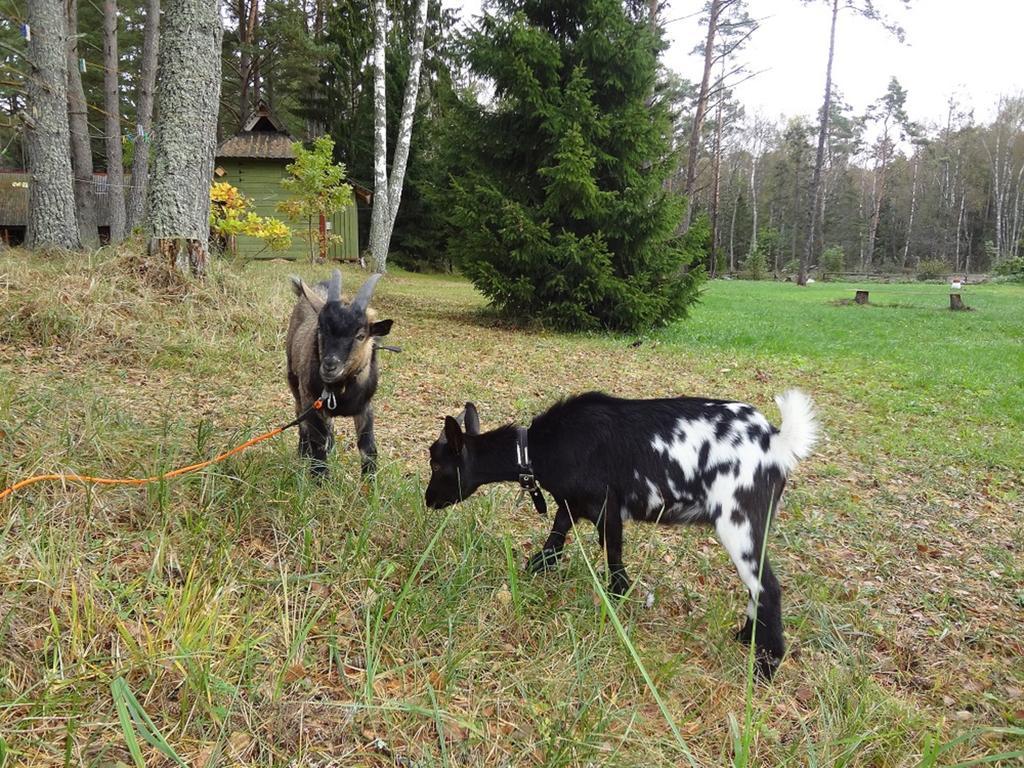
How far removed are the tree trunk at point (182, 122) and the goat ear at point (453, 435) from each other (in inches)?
237

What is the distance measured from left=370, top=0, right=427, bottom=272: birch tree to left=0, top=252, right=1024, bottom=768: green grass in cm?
1258

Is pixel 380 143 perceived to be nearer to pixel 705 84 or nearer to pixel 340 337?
pixel 705 84

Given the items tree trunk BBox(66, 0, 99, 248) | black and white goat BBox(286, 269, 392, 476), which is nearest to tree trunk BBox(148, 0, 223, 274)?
black and white goat BBox(286, 269, 392, 476)

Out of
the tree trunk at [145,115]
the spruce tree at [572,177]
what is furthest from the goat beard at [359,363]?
the tree trunk at [145,115]

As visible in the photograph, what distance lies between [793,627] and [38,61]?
1240 centimetres

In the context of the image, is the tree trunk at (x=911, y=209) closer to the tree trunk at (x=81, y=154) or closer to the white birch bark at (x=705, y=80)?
Answer: the white birch bark at (x=705, y=80)

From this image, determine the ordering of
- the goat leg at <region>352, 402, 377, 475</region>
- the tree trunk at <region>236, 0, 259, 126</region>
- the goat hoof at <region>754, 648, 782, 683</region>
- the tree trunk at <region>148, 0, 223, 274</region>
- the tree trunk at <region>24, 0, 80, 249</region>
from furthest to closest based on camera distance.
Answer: the tree trunk at <region>236, 0, 259, 126</region> < the tree trunk at <region>24, 0, 80, 249</region> < the tree trunk at <region>148, 0, 223, 274</region> < the goat leg at <region>352, 402, 377, 475</region> < the goat hoof at <region>754, 648, 782, 683</region>

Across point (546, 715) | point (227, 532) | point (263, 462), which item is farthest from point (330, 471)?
point (546, 715)

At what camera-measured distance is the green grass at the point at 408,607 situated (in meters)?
2.10

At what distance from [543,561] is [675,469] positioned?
33.8 inches

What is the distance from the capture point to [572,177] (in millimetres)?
12070

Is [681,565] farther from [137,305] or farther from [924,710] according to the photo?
[137,305]

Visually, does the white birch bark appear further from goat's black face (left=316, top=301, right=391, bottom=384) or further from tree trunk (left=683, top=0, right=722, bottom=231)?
goat's black face (left=316, top=301, right=391, bottom=384)

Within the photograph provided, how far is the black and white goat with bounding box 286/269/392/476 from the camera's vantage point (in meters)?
4.24
